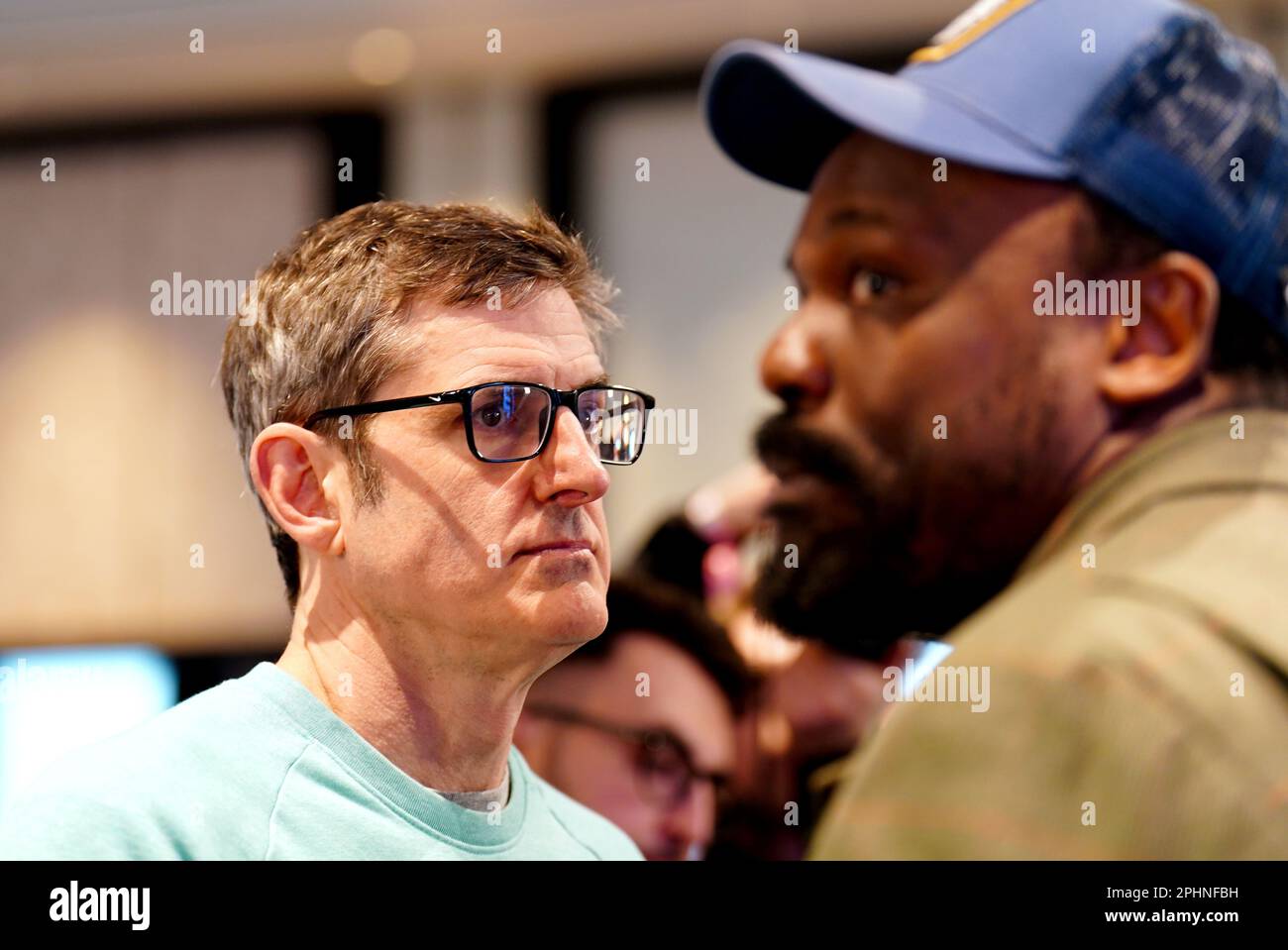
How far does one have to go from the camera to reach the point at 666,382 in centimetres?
287

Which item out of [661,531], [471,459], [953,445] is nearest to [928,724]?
[953,445]

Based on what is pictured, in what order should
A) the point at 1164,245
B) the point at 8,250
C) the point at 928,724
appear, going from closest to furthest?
1. the point at 928,724
2. the point at 1164,245
3. the point at 8,250

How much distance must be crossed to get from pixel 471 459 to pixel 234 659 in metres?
2.11

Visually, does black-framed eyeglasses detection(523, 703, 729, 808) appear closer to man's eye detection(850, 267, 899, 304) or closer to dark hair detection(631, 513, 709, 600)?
dark hair detection(631, 513, 709, 600)

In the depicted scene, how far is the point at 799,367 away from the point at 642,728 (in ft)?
2.83

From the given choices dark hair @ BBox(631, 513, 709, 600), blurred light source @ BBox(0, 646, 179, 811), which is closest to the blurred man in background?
dark hair @ BBox(631, 513, 709, 600)

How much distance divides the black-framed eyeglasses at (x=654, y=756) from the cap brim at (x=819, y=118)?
0.83m

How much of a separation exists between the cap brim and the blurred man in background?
30.3 inches

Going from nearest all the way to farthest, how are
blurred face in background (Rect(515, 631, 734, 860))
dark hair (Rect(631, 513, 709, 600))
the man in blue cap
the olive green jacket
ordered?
the olive green jacket, the man in blue cap, blurred face in background (Rect(515, 631, 734, 860)), dark hair (Rect(631, 513, 709, 600))

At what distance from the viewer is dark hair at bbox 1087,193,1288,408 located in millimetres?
968

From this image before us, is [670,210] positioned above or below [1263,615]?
above

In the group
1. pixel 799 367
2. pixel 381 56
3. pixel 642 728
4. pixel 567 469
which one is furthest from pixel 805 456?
pixel 381 56

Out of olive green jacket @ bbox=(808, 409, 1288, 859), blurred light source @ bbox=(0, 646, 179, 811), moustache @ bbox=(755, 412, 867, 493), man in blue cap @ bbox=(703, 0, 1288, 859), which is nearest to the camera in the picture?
olive green jacket @ bbox=(808, 409, 1288, 859)
